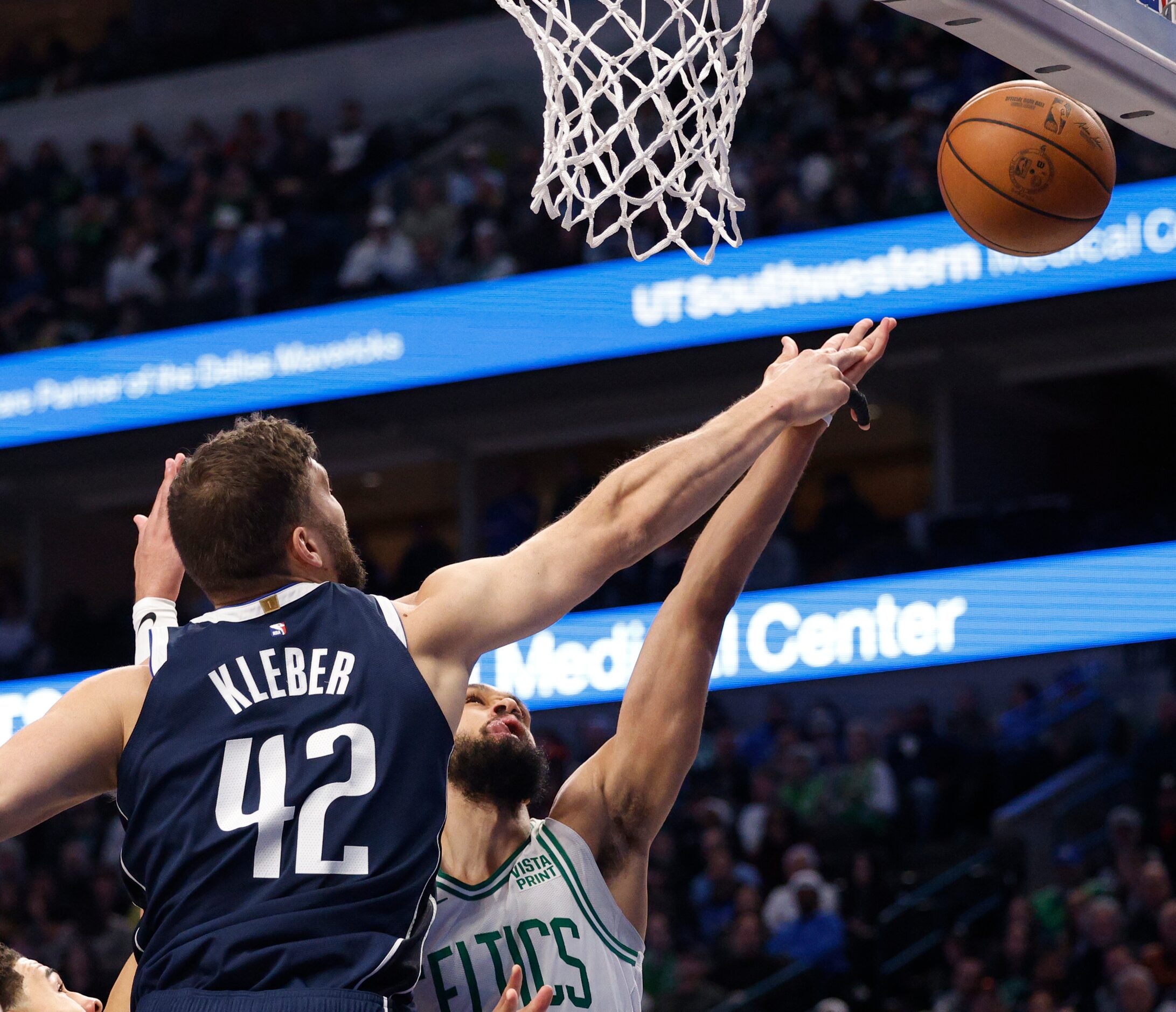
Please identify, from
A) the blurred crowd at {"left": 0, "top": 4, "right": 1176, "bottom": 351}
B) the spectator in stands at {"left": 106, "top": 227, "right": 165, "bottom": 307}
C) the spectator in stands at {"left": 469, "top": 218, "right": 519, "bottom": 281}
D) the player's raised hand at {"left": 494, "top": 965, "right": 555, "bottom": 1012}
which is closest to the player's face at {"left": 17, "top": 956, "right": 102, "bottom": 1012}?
the player's raised hand at {"left": 494, "top": 965, "right": 555, "bottom": 1012}

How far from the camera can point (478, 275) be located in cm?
1093

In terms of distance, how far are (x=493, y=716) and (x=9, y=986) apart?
946 millimetres

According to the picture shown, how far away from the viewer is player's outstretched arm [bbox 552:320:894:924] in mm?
2848

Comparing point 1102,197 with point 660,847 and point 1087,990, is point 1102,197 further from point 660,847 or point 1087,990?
point 660,847

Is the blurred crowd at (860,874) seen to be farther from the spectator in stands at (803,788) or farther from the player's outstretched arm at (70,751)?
the player's outstretched arm at (70,751)

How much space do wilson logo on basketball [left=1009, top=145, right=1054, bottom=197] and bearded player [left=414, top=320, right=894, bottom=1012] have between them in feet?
3.13

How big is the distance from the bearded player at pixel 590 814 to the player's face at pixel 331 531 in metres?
0.50

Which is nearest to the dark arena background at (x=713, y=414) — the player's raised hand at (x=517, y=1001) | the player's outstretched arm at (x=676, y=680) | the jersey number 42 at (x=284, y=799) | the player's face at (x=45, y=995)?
the player's outstretched arm at (x=676, y=680)

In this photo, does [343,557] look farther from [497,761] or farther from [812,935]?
[812,935]

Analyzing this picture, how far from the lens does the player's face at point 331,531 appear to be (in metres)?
2.13

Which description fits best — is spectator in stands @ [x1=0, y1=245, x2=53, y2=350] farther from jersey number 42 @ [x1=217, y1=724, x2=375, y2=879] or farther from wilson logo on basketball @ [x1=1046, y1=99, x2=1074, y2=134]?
jersey number 42 @ [x1=217, y1=724, x2=375, y2=879]

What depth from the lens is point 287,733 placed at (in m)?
1.96

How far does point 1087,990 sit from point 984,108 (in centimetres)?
494

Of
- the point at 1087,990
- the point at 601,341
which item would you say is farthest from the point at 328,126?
the point at 1087,990
